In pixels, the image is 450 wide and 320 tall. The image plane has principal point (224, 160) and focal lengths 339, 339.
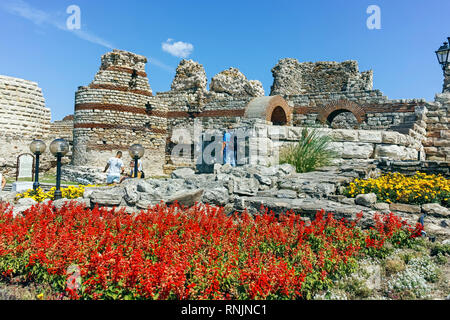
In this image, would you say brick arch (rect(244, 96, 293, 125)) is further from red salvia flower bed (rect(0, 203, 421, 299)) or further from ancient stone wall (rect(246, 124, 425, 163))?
red salvia flower bed (rect(0, 203, 421, 299))

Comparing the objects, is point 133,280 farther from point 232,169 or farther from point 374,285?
point 232,169

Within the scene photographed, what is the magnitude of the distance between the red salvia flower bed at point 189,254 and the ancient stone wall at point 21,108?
1483 cm

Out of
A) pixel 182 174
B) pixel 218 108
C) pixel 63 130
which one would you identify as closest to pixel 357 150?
pixel 182 174

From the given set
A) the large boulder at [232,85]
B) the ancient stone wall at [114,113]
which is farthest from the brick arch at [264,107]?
the ancient stone wall at [114,113]

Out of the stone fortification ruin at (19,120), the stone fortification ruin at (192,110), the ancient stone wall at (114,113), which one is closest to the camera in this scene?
the stone fortification ruin at (192,110)

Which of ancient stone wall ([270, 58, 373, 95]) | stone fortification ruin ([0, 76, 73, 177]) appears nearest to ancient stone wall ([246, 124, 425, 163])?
ancient stone wall ([270, 58, 373, 95])

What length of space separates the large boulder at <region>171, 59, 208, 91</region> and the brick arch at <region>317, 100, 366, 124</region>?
7.82 meters

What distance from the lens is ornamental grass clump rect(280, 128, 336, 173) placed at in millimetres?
8008

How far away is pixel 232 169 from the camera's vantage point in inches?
279

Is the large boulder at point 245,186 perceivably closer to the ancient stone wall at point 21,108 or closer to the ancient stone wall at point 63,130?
the ancient stone wall at point 21,108

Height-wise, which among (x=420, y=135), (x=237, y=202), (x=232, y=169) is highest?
(x=420, y=135)

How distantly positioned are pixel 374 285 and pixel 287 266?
2.52 feet

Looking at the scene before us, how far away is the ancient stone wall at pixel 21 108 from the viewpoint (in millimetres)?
16859
